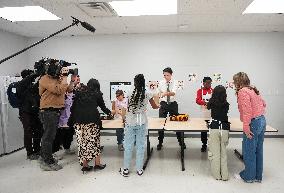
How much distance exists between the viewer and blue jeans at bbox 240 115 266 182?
370 centimetres

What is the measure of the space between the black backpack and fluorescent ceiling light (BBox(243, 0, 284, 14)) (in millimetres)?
4516

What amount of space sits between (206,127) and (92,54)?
4425 mm

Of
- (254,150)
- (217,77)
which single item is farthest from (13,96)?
(217,77)

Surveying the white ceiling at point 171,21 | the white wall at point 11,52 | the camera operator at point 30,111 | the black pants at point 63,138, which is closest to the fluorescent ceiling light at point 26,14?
the white ceiling at point 171,21

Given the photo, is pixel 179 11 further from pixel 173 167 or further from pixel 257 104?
pixel 173 167

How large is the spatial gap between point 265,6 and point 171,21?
190 cm

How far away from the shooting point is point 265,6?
4895 millimetres

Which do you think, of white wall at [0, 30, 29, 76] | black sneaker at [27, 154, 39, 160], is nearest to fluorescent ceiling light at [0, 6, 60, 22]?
white wall at [0, 30, 29, 76]

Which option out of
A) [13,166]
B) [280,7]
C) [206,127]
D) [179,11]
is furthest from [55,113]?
[280,7]

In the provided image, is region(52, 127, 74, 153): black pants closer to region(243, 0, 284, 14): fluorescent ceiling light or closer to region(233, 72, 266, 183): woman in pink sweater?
region(233, 72, 266, 183): woman in pink sweater

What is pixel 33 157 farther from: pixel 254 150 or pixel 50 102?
pixel 254 150

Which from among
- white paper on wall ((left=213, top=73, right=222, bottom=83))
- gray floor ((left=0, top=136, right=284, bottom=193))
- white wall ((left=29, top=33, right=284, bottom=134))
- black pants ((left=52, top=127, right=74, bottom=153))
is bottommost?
gray floor ((left=0, top=136, right=284, bottom=193))

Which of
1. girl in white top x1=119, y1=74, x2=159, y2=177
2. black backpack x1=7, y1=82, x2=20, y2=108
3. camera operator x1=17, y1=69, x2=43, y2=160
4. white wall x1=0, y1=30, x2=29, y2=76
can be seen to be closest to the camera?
girl in white top x1=119, y1=74, x2=159, y2=177

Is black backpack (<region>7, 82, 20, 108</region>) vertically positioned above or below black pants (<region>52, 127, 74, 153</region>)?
above
